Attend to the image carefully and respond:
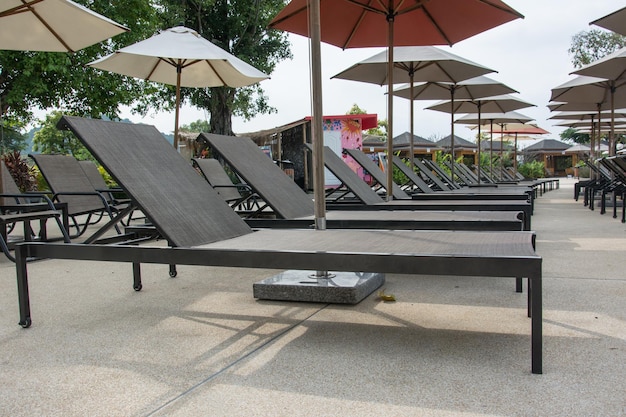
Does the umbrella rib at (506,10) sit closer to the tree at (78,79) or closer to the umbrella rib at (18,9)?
the umbrella rib at (18,9)

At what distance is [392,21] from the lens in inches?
235

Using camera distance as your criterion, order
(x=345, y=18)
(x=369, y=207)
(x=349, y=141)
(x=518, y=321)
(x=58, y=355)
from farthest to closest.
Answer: (x=349, y=141) → (x=345, y=18) → (x=369, y=207) → (x=518, y=321) → (x=58, y=355)

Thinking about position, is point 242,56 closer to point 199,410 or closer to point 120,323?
point 120,323

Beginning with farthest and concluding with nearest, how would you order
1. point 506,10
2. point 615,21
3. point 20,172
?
point 20,172 < point 615,21 < point 506,10

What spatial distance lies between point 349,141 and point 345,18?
1261 centimetres

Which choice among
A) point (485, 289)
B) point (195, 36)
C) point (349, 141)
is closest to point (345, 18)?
point (195, 36)

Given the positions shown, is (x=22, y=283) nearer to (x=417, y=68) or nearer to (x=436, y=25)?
(x=436, y=25)

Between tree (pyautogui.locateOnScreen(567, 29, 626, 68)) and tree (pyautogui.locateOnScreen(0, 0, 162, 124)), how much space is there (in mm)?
27873

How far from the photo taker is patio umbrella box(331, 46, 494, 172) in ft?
26.5

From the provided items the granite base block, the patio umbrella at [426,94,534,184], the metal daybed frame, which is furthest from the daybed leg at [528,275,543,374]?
the patio umbrella at [426,94,534,184]

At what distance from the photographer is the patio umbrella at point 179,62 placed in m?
6.39

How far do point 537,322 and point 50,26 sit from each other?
580cm

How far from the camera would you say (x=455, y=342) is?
8.21 ft

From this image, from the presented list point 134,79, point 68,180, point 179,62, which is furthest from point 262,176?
point 134,79
